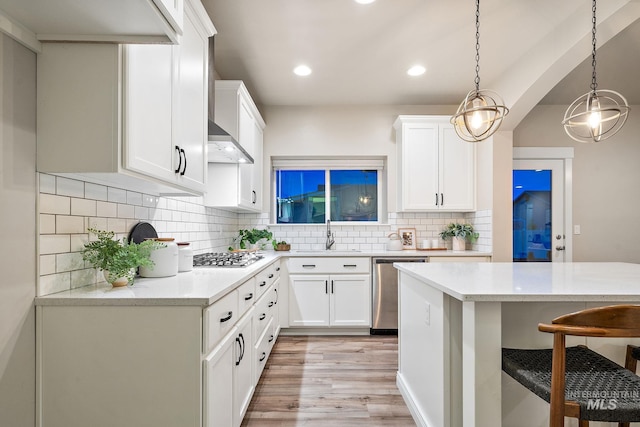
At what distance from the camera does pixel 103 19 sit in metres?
1.17

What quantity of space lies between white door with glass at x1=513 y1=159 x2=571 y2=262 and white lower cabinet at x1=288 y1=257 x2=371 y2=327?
2099 mm

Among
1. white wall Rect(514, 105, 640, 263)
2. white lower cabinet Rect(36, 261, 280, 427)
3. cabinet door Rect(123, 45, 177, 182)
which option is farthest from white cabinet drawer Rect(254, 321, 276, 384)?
white wall Rect(514, 105, 640, 263)

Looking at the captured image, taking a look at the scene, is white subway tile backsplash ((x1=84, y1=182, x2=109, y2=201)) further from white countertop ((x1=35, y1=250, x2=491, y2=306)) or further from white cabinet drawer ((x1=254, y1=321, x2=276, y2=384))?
white cabinet drawer ((x1=254, y1=321, x2=276, y2=384))

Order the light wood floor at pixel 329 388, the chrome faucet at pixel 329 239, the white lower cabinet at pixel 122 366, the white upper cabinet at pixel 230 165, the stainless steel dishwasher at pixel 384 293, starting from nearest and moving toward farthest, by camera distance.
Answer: the white lower cabinet at pixel 122 366 < the light wood floor at pixel 329 388 < the white upper cabinet at pixel 230 165 < the stainless steel dishwasher at pixel 384 293 < the chrome faucet at pixel 329 239

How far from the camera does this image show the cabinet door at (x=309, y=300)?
374 centimetres

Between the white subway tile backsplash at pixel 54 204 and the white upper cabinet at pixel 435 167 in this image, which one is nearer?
the white subway tile backsplash at pixel 54 204

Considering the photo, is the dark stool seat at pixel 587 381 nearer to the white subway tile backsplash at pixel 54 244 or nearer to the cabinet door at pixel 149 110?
the cabinet door at pixel 149 110

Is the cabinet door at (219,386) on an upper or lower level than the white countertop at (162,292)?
lower

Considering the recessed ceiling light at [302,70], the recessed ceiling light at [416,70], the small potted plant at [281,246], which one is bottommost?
the small potted plant at [281,246]

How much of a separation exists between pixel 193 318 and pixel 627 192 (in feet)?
17.5

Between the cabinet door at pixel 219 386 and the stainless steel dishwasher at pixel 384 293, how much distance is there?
226 centimetres

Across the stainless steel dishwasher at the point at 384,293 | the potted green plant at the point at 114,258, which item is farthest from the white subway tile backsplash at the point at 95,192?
the stainless steel dishwasher at the point at 384,293

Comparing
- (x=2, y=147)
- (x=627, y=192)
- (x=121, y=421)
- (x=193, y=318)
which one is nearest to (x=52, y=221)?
(x=2, y=147)

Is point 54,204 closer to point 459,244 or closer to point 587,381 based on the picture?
point 587,381
